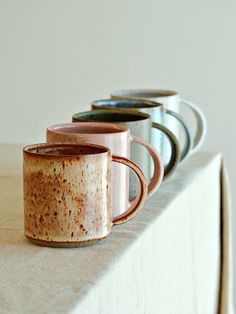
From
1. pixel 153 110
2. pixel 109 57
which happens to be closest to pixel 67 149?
pixel 153 110

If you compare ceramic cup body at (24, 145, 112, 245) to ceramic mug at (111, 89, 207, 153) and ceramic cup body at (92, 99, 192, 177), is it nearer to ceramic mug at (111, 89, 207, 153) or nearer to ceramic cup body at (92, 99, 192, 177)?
ceramic cup body at (92, 99, 192, 177)

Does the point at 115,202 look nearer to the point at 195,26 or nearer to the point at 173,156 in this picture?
the point at 173,156

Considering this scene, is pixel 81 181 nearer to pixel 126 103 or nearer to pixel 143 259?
pixel 143 259

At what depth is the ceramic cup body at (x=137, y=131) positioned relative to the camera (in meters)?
0.89

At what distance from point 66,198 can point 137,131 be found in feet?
0.74

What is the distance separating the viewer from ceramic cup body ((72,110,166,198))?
0.89 meters

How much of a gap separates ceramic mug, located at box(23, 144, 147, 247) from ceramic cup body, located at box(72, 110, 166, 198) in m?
0.16

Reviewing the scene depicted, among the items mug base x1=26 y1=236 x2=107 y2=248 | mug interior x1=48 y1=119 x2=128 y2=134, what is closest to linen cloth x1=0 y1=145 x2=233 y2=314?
mug base x1=26 y1=236 x2=107 y2=248

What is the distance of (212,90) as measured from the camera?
6.30ft

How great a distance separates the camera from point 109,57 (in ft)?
6.56

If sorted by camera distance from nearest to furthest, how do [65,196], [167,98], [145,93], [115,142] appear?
[65,196] → [115,142] → [167,98] → [145,93]

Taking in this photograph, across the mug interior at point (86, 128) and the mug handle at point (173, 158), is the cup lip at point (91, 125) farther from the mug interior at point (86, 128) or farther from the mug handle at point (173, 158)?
the mug handle at point (173, 158)

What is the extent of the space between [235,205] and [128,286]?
4.13ft

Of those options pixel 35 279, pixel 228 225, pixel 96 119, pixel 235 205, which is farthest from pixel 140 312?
pixel 235 205
